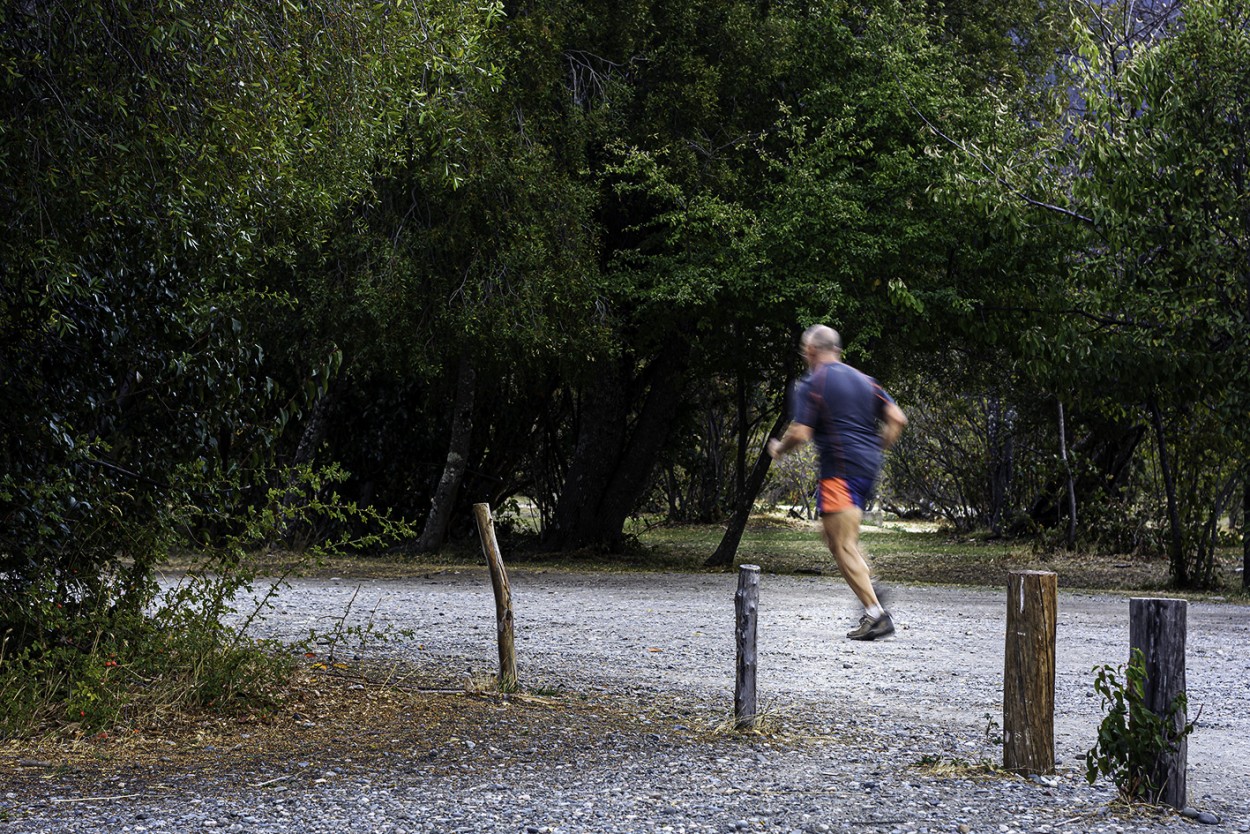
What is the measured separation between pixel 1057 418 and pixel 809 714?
18.9 m

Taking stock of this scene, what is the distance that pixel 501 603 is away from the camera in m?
8.00

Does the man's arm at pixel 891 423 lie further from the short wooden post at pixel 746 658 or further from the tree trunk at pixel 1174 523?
the tree trunk at pixel 1174 523

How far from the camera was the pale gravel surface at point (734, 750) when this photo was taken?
551cm

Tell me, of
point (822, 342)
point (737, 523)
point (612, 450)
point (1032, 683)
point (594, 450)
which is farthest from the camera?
point (612, 450)

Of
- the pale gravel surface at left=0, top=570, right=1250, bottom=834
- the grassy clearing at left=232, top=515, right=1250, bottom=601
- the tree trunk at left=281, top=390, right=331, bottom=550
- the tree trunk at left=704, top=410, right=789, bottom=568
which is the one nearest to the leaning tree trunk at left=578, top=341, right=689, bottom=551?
the grassy clearing at left=232, top=515, right=1250, bottom=601

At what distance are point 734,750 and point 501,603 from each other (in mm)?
1901

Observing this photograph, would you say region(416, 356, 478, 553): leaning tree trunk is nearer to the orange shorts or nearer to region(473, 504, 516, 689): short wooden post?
region(473, 504, 516, 689): short wooden post

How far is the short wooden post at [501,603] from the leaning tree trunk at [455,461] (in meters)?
11.4

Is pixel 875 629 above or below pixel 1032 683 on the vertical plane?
above

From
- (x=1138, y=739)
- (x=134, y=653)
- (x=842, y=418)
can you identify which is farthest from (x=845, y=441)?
(x=134, y=653)

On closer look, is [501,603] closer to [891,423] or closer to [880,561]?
[891,423]

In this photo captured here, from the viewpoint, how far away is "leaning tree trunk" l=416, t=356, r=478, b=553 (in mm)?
20109

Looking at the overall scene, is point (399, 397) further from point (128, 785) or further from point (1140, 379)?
point (128, 785)

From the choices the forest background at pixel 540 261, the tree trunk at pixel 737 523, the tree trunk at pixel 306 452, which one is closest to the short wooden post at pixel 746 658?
the forest background at pixel 540 261
